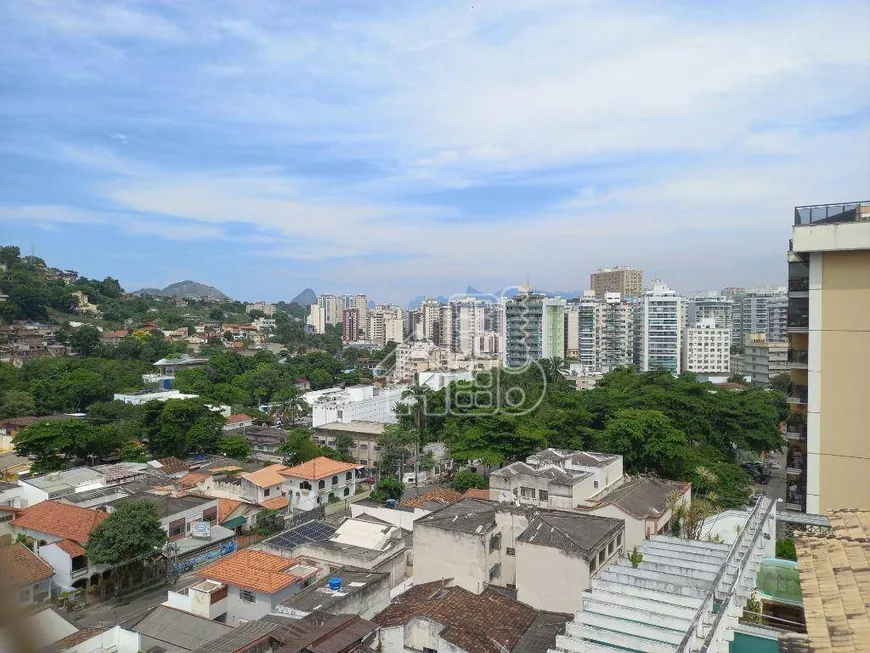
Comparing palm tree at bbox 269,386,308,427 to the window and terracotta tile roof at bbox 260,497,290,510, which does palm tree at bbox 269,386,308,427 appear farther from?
the window

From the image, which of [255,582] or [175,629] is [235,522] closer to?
[255,582]

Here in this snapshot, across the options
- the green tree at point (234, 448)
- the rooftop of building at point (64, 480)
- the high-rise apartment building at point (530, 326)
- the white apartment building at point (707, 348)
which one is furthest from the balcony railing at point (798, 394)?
the white apartment building at point (707, 348)

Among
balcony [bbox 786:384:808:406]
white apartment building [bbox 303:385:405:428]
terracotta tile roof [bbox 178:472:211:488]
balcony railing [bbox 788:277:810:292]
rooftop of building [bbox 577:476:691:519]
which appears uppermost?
balcony railing [bbox 788:277:810:292]

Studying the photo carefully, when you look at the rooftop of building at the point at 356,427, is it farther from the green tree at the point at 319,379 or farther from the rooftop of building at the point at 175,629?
the green tree at the point at 319,379

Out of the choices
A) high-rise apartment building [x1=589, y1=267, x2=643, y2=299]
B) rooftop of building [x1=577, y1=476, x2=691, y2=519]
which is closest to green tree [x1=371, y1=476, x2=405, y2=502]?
rooftop of building [x1=577, y1=476, x2=691, y2=519]

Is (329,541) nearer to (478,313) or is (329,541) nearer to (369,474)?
(369,474)
